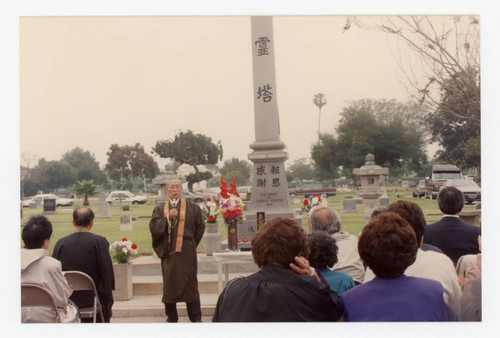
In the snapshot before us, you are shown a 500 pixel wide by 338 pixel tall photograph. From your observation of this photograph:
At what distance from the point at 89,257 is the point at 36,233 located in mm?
882

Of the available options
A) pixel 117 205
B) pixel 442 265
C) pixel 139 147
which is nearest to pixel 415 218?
pixel 442 265

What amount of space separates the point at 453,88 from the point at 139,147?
26.9 meters

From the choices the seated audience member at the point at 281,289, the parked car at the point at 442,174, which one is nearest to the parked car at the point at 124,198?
the parked car at the point at 442,174

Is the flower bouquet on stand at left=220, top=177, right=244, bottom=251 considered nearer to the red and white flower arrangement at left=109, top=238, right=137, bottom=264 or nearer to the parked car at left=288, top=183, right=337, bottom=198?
the red and white flower arrangement at left=109, top=238, right=137, bottom=264

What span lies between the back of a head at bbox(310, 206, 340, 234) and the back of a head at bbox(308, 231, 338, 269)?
705 mm

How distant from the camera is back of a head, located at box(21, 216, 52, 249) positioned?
3.84 meters

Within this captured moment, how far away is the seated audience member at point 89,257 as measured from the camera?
15.3ft

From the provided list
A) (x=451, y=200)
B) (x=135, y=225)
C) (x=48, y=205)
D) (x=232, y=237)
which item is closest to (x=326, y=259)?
(x=451, y=200)

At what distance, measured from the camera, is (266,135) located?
8.78m

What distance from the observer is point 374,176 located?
14211 millimetres

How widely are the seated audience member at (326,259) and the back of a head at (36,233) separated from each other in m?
1.94

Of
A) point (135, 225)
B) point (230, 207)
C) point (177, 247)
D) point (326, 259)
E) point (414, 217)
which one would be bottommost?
point (135, 225)

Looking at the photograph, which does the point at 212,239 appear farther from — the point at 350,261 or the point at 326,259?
the point at 326,259
